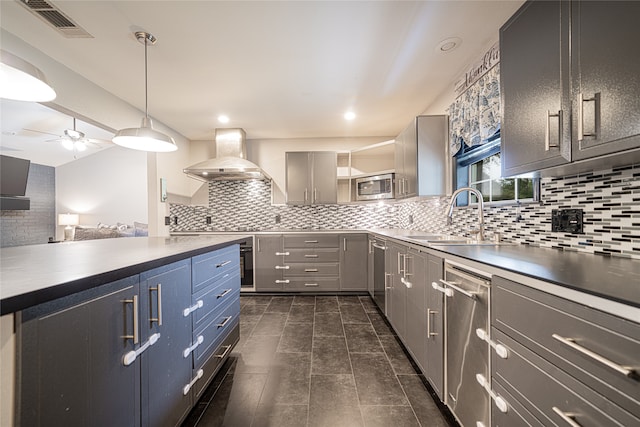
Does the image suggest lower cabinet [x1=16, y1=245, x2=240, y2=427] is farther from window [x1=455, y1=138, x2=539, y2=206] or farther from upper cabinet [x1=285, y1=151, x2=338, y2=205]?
upper cabinet [x1=285, y1=151, x2=338, y2=205]

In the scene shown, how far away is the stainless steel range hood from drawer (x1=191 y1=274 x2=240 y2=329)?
1947mm

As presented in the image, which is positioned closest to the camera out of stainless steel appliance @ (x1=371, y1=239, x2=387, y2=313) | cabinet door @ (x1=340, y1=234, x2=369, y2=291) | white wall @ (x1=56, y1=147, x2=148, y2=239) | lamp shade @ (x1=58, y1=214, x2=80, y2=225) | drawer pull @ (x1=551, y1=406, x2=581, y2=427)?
drawer pull @ (x1=551, y1=406, x2=581, y2=427)

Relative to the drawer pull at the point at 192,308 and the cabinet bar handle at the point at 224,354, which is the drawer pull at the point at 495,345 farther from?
the cabinet bar handle at the point at 224,354

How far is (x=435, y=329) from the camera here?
147 cm

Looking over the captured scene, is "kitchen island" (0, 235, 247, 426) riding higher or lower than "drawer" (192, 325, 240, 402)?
higher

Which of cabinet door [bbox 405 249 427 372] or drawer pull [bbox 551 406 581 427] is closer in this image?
drawer pull [bbox 551 406 581 427]

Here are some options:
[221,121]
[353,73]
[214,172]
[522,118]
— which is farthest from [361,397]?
[221,121]

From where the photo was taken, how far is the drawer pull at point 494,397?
0.89m

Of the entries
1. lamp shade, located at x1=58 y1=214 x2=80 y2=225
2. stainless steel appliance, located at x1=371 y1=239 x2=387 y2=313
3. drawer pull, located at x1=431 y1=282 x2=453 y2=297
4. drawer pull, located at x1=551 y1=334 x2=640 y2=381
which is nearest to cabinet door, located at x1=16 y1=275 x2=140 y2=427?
drawer pull, located at x1=551 y1=334 x2=640 y2=381

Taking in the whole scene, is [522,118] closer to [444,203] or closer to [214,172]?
[444,203]

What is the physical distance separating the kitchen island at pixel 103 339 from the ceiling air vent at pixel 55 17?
60.0 inches

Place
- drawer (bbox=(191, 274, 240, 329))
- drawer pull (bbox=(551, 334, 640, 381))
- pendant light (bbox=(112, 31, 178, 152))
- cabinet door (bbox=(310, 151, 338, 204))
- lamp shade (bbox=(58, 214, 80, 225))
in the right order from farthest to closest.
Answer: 1. lamp shade (bbox=(58, 214, 80, 225))
2. cabinet door (bbox=(310, 151, 338, 204))
3. pendant light (bbox=(112, 31, 178, 152))
4. drawer (bbox=(191, 274, 240, 329))
5. drawer pull (bbox=(551, 334, 640, 381))

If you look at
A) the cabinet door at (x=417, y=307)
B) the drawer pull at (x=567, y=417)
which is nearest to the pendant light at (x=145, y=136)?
the cabinet door at (x=417, y=307)

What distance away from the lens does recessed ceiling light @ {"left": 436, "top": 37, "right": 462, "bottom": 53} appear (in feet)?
5.99
